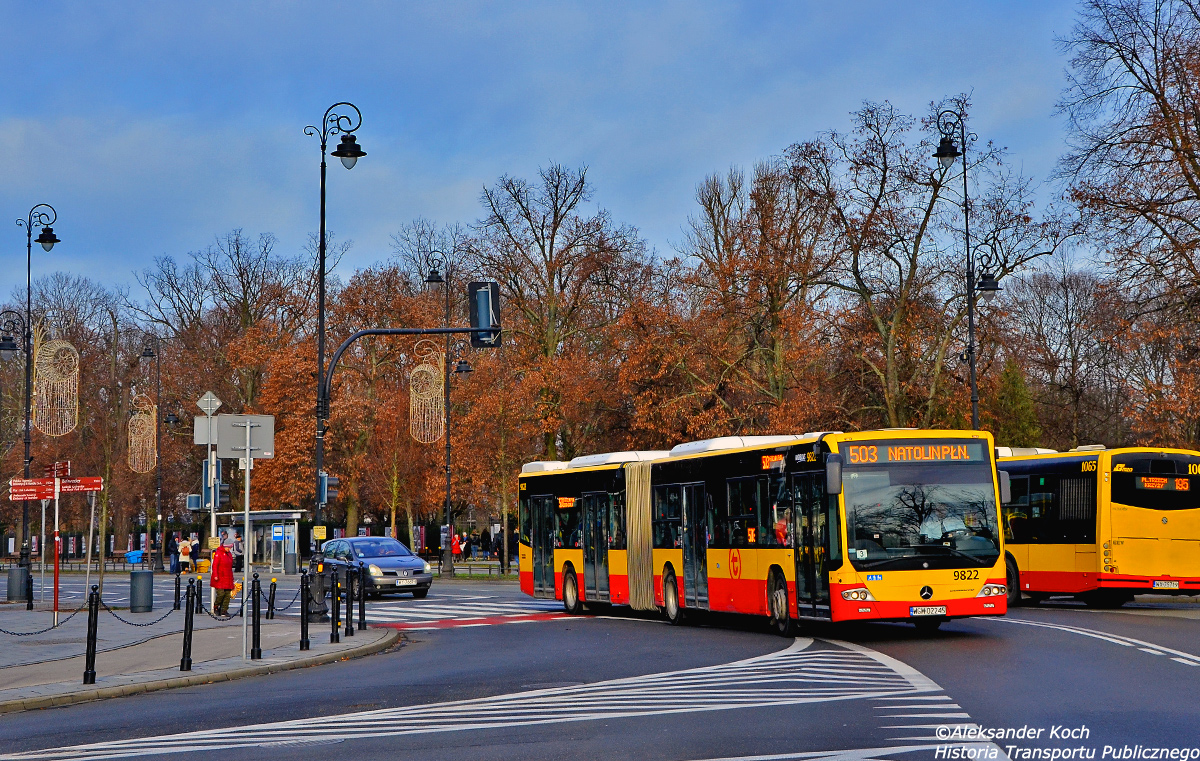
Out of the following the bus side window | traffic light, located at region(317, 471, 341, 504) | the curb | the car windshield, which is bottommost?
the curb

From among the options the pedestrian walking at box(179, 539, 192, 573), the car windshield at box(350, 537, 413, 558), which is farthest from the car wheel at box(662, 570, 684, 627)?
the pedestrian walking at box(179, 539, 192, 573)

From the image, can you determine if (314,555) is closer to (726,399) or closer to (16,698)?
(16,698)

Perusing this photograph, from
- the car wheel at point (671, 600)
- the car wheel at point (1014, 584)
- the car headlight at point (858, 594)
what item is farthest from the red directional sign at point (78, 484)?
the car wheel at point (1014, 584)

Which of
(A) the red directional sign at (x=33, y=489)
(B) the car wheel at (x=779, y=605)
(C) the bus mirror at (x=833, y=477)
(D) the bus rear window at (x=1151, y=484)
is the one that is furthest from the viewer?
(A) the red directional sign at (x=33, y=489)

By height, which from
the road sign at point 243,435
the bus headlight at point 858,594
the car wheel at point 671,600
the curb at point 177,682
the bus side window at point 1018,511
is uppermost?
the road sign at point 243,435

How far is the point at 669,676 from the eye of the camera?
14758 millimetres

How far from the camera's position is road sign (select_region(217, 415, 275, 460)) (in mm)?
18750

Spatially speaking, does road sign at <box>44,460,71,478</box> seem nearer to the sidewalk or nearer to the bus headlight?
the sidewalk

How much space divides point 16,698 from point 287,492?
48698mm

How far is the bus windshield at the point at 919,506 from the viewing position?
18.9 metres

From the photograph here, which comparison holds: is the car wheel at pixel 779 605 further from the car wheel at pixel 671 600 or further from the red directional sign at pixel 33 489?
the red directional sign at pixel 33 489

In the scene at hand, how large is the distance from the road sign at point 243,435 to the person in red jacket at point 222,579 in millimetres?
9830

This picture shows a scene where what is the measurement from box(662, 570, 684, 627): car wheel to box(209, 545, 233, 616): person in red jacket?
9115mm

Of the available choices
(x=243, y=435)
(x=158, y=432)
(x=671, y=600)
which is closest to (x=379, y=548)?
(x=671, y=600)
